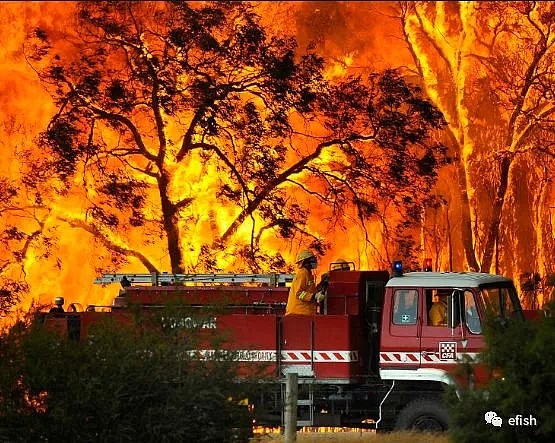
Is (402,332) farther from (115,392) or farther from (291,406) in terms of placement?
(115,392)

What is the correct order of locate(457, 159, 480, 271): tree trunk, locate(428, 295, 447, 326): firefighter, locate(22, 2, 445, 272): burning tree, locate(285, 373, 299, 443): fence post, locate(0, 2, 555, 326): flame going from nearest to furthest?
locate(285, 373, 299, 443): fence post, locate(428, 295, 447, 326): firefighter, locate(22, 2, 445, 272): burning tree, locate(0, 2, 555, 326): flame, locate(457, 159, 480, 271): tree trunk

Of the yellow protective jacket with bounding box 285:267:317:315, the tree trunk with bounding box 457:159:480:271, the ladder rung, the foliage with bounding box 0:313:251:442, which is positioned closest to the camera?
the foliage with bounding box 0:313:251:442

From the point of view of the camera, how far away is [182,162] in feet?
84.7

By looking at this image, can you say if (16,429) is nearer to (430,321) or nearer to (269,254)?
(430,321)

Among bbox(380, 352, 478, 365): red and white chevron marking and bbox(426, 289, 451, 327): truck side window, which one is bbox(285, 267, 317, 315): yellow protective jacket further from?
bbox(426, 289, 451, 327): truck side window

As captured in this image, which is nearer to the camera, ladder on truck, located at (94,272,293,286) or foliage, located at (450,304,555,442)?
foliage, located at (450,304,555,442)

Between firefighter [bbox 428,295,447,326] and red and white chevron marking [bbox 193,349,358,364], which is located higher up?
firefighter [bbox 428,295,447,326]

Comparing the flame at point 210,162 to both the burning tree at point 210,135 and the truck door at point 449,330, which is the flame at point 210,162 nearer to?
the burning tree at point 210,135

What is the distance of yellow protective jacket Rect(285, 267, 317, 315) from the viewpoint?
17.8 m

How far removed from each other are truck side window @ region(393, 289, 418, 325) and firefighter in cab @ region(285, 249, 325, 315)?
0.98m

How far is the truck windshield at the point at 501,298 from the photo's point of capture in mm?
17016

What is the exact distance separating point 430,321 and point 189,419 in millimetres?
5305

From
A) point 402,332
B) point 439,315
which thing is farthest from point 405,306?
point 439,315

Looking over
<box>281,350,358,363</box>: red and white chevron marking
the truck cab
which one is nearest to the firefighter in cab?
<box>281,350,358,363</box>: red and white chevron marking
